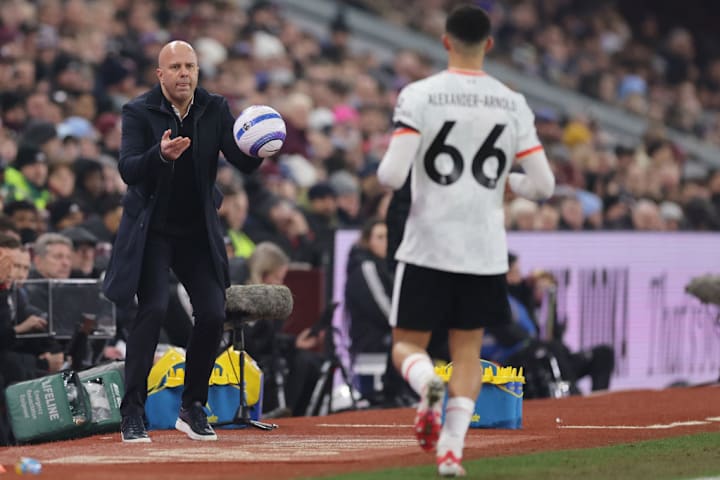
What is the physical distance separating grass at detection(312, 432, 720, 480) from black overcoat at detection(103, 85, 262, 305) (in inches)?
86.2

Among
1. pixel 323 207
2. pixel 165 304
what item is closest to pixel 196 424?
pixel 165 304

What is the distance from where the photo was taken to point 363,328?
14547mm

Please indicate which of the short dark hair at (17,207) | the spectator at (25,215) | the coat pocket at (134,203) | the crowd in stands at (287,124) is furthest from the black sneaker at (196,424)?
the short dark hair at (17,207)

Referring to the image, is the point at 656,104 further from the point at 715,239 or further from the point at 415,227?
the point at 415,227

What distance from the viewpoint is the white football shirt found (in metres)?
8.13

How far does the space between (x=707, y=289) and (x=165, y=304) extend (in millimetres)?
6832

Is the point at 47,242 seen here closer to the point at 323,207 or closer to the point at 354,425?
the point at 354,425

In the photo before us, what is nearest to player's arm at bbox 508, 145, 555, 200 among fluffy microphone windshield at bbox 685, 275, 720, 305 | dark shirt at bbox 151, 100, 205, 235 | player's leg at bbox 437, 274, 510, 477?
player's leg at bbox 437, 274, 510, 477

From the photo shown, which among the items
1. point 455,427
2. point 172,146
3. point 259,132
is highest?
point 259,132

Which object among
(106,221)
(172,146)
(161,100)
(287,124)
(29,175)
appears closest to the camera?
(172,146)

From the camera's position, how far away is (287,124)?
1928cm

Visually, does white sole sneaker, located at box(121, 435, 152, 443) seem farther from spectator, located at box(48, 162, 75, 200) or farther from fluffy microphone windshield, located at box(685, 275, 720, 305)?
fluffy microphone windshield, located at box(685, 275, 720, 305)

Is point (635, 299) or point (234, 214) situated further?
point (635, 299)

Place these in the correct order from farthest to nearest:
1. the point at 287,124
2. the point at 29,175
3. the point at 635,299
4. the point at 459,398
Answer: the point at 287,124 < the point at 635,299 < the point at 29,175 < the point at 459,398
